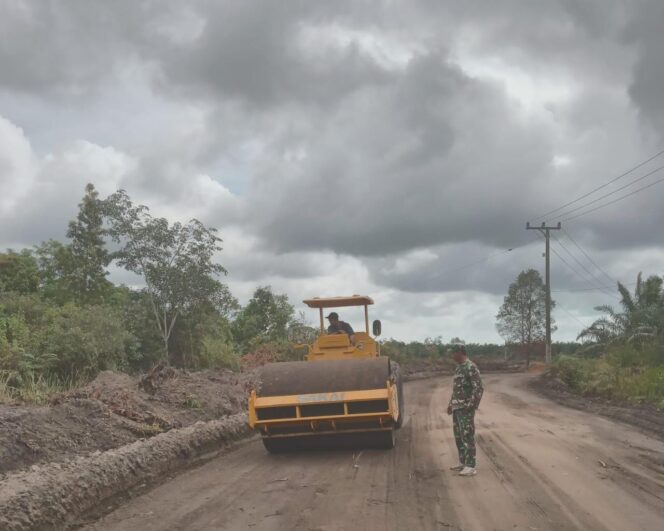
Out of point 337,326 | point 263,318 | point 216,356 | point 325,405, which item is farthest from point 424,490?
point 263,318

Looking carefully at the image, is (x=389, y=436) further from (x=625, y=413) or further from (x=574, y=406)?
(x=574, y=406)

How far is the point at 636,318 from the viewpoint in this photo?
96.0ft

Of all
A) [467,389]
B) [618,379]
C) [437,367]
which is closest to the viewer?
[467,389]

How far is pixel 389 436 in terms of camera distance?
35.6 feet

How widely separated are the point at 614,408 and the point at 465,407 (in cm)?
1066

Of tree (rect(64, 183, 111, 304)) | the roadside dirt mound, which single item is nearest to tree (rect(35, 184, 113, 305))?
tree (rect(64, 183, 111, 304))

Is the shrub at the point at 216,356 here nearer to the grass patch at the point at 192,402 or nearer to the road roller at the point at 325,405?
the grass patch at the point at 192,402

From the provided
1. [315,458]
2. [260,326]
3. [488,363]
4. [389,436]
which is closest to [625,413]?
[389,436]

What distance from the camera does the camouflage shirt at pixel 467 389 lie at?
30.2ft

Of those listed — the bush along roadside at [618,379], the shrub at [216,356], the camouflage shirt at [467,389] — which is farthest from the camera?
the shrub at [216,356]

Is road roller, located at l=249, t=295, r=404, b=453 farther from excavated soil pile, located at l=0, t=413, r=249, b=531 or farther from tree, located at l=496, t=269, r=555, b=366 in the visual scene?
tree, located at l=496, t=269, r=555, b=366

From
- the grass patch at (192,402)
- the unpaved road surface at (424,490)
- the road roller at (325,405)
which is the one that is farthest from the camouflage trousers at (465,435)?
the grass patch at (192,402)

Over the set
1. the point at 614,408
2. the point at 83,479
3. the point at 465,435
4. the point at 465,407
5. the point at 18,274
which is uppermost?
the point at 18,274

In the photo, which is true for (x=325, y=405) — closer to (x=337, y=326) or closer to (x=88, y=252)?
(x=337, y=326)
